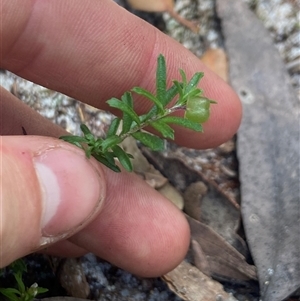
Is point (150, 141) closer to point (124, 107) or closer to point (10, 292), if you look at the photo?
point (124, 107)

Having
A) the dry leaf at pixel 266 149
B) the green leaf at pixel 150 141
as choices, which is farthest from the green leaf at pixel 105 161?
the dry leaf at pixel 266 149

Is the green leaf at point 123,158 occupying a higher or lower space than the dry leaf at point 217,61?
lower

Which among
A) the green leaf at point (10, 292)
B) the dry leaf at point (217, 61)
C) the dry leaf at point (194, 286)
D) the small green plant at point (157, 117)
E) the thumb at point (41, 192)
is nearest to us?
the thumb at point (41, 192)

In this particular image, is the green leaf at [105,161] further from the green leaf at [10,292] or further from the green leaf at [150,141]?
the green leaf at [10,292]

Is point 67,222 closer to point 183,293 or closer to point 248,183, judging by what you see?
point 183,293

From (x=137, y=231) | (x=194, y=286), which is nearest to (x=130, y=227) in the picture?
(x=137, y=231)
